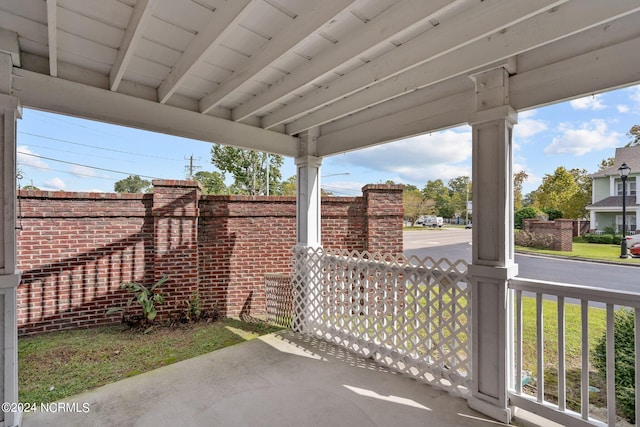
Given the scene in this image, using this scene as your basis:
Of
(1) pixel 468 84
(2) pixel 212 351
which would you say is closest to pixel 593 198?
(1) pixel 468 84

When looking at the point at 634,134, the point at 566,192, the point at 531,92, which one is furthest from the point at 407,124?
the point at 566,192

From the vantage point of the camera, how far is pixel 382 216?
5.41 meters

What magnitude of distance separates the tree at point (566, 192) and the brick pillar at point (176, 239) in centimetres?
901

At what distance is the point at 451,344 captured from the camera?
9.39 ft

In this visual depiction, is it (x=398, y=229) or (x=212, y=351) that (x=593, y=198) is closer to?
(x=398, y=229)

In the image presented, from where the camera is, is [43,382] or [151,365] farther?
[151,365]

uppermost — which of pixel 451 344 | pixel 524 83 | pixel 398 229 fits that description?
pixel 524 83

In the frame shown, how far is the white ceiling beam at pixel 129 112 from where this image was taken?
248 cm

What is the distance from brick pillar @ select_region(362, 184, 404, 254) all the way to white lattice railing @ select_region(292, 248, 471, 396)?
1368 millimetres

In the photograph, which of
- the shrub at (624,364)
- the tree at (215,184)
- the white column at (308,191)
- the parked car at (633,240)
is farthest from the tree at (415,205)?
the shrub at (624,364)

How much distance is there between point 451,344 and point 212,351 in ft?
9.69

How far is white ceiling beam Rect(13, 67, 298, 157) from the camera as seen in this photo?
248 cm

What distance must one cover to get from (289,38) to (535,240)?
965cm

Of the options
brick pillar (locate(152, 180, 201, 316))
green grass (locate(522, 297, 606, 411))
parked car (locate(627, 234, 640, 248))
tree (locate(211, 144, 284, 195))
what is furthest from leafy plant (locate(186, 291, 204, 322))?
tree (locate(211, 144, 284, 195))
